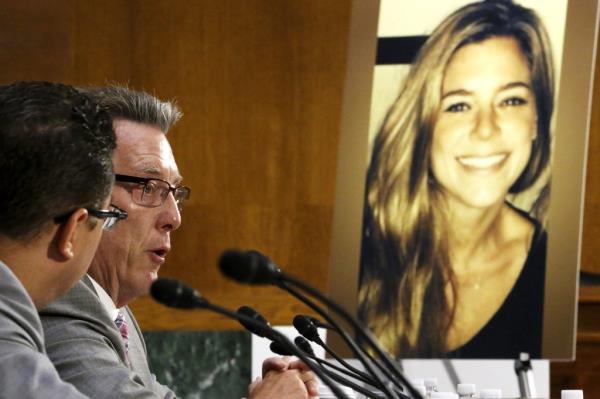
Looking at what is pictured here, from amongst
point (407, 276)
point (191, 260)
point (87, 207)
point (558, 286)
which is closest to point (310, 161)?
point (191, 260)

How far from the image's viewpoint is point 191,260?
16.1 ft

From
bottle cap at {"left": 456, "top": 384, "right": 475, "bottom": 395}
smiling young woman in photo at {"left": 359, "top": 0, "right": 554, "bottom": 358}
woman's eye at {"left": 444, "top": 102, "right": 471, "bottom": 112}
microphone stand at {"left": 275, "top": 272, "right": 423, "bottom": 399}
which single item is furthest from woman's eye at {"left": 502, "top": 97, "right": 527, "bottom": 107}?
microphone stand at {"left": 275, "top": 272, "right": 423, "bottom": 399}

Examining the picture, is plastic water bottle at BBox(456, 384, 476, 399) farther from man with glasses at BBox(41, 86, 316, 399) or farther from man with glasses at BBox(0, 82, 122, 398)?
man with glasses at BBox(0, 82, 122, 398)

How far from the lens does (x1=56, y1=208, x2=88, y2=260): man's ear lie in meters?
1.54

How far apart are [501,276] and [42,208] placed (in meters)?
2.32

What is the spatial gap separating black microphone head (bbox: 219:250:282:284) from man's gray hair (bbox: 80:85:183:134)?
1.30 metres

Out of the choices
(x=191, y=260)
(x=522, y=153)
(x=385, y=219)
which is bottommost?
(x=191, y=260)

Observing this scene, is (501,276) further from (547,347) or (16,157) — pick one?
(16,157)

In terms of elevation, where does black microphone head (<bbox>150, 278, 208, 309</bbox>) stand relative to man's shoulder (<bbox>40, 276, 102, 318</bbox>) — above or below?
above

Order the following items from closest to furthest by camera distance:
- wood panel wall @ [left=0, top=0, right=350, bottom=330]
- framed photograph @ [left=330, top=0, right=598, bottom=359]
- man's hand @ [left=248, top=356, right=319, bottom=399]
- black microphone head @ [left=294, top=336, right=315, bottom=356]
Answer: black microphone head @ [left=294, top=336, right=315, bottom=356] → man's hand @ [left=248, top=356, right=319, bottom=399] → framed photograph @ [left=330, top=0, right=598, bottom=359] → wood panel wall @ [left=0, top=0, right=350, bottom=330]

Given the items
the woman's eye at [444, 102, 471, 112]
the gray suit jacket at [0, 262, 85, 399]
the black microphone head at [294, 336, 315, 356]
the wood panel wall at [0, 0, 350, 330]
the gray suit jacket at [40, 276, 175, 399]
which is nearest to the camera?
the gray suit jacket at [0, 262, 85, 399]

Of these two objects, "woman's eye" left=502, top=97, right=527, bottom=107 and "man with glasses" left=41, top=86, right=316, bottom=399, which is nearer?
"man with glasses" left=41, top=86, right=316, bottom=399

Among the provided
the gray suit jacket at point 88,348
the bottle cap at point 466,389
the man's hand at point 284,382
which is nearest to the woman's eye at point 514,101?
the bottle cap at point 466,389

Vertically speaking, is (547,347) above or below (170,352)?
above
